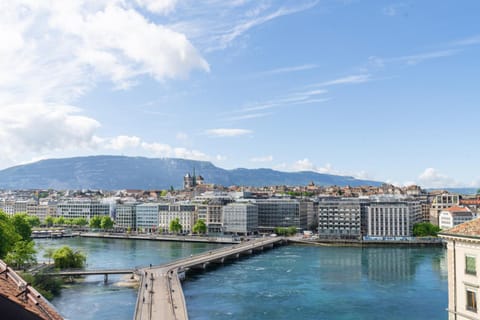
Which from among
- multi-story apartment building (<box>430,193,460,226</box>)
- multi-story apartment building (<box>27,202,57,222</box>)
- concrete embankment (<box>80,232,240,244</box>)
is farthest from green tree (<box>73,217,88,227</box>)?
multi-story apartment building (<box>430,193,460,226</box>)

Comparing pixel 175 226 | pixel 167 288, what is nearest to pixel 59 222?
pixel 175 226

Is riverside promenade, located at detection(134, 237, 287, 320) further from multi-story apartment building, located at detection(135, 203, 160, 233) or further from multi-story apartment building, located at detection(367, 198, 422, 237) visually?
multi-story apartment building, located at detection(135, 203, 160, 233)

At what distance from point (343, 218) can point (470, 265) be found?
102 metres

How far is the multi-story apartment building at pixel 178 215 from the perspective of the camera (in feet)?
438

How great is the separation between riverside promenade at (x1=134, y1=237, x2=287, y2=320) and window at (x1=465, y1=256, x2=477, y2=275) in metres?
22.9

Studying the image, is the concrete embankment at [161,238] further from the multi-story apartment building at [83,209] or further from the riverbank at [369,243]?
the multi-story apartment building at [83,209]

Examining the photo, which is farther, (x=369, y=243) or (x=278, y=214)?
(x=278, y=214)

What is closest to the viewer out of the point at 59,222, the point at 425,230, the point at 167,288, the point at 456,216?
the point at 167,288

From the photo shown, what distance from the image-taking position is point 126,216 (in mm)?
146125

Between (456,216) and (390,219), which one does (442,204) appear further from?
(390,219)

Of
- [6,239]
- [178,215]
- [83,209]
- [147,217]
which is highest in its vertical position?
[6,239]

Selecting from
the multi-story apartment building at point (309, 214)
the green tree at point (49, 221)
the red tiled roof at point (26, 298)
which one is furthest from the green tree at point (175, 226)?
the red tiled roof at point (26, 298)

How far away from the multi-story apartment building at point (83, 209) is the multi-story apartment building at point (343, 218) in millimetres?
73314

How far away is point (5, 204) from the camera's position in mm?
178250
